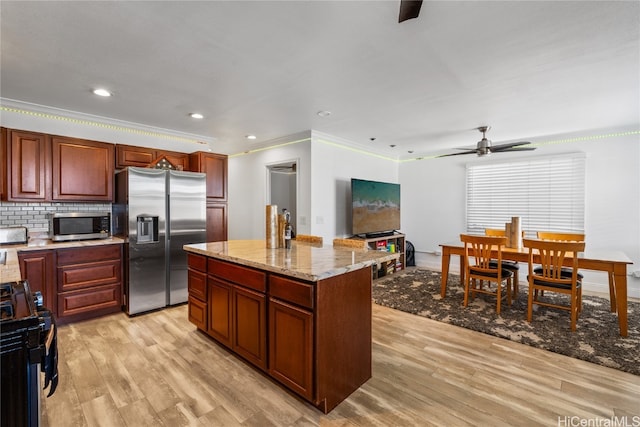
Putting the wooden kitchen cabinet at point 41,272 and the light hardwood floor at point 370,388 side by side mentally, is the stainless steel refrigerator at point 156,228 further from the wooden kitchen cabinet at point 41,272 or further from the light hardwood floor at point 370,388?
the light hardwood floor at point 370,388

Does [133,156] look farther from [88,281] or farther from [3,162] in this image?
[88,281]

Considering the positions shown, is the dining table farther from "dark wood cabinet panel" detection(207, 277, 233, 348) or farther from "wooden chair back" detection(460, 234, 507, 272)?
"dark wood cabinet panel" detection(207, 277, 233, 348)

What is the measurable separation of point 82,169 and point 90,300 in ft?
5.07

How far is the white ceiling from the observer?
5.84 feet

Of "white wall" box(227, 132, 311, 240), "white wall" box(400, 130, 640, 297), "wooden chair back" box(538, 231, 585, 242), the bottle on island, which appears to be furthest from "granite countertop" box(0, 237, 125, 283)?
"white wall" box(400, 130, 640, 297)

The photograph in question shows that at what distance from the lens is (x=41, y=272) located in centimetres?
304

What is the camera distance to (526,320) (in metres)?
3.26

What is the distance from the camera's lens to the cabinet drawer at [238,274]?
208 cm

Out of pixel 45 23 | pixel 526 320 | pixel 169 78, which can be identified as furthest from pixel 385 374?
pixel 45 23

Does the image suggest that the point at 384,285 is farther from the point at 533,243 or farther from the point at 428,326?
the point at 533,243

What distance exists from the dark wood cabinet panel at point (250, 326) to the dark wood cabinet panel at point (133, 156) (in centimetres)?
274

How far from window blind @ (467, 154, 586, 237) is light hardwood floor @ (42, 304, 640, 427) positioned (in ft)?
10.5

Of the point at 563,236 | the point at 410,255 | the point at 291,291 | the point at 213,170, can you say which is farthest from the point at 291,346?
the point at 410,255

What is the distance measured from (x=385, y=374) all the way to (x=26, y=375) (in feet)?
6.84
